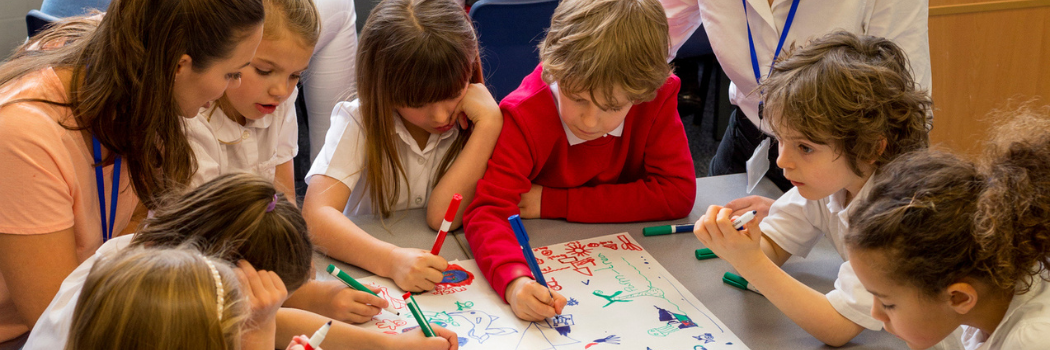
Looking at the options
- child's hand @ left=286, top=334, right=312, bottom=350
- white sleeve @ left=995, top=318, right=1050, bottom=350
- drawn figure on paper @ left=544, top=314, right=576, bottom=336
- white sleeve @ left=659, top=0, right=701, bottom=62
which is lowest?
drawn figure on paper @ left=544, top=314, right=576, bottom=336

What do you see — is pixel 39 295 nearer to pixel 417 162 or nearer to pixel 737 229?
pixel 417 162

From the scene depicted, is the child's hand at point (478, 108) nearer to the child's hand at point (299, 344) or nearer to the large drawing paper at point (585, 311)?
the large drawing paper at point (585, 311)

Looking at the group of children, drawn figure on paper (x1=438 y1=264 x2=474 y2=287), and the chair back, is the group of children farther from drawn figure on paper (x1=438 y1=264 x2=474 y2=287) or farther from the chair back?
the chair back

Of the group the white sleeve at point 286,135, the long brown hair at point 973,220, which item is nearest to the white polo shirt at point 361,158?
the white sleeve at point 286,135

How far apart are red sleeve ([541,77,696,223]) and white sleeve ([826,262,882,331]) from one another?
15.3 inches

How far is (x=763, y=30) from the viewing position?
153cm

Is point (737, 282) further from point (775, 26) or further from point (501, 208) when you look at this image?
point (775, 26)

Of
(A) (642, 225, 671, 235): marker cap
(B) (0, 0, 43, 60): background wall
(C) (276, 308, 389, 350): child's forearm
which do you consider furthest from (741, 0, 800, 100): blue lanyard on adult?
(B) (0, 0, 43, 60): background wall

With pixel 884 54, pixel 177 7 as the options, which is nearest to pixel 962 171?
pixel 884 54

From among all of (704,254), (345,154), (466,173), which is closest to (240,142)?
(345,154)

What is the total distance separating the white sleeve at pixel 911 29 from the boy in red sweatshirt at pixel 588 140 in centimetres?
43

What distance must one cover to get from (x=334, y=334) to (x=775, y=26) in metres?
1.09

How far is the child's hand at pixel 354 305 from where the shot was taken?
0.98 metres

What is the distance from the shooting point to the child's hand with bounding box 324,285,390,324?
0.98m
